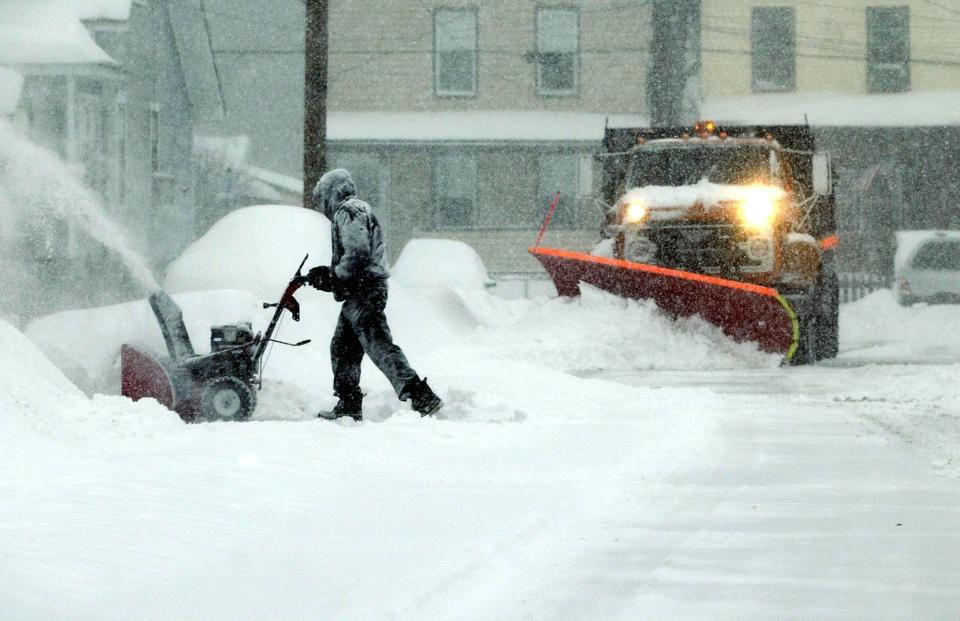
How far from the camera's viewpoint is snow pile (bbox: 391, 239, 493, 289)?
2070cm

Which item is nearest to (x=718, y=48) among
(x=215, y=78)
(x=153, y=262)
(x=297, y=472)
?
(x=215, y=78)

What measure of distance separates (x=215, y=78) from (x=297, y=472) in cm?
2558

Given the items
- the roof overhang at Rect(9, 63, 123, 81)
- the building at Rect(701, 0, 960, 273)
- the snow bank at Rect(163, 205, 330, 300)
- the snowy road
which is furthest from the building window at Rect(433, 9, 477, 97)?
the snowy road

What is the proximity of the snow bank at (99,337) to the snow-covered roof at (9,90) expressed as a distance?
36.7 feet

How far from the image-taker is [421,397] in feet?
30.1

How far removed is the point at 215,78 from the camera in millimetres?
31484

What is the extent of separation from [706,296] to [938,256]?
11.6 m

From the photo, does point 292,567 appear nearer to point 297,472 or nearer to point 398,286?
point 297,472

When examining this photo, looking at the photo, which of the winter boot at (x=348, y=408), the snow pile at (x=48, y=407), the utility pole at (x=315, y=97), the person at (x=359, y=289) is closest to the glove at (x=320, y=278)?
the person at (x=359, y=289)

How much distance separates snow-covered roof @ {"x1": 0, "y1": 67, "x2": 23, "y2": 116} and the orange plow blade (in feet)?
33.6

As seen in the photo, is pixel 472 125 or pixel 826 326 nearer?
pixel 826 326

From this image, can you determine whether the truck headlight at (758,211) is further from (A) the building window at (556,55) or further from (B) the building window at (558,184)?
(A) the building window at (556,55)

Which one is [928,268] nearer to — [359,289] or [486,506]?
[359,289]

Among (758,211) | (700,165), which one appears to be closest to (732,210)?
(758,211)
